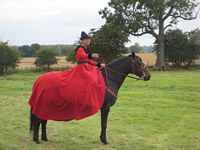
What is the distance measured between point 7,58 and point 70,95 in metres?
30.8

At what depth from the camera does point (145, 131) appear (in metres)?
10.4

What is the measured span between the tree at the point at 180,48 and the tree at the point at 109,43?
6.90 m

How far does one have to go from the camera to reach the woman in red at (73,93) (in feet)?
27.8

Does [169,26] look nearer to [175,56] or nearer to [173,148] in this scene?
[175,56]

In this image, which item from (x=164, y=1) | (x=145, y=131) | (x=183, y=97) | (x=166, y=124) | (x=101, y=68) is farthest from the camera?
(x=164, y=1)

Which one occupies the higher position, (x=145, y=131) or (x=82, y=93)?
(x=82, y=93)

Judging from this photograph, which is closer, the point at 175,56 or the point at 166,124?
the point at 166,124

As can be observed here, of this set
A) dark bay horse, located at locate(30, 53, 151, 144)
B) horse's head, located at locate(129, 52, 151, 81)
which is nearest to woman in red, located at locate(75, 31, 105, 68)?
dark bay horse, located at locate(30, 53, 151, 144)

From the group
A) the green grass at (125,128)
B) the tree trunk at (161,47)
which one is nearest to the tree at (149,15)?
the tree trunk at (161,47)

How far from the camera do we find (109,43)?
4259cm

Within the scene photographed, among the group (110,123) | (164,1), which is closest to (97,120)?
(110,123)

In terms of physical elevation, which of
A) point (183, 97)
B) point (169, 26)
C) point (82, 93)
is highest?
point (169, 26)

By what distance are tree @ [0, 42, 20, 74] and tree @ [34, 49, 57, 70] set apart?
3.07m

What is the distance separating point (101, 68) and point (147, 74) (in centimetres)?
106
